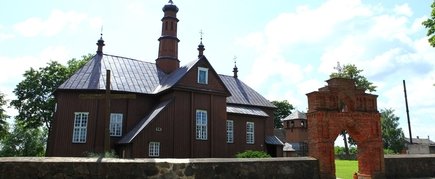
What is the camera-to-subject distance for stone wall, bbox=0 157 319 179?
8.41m

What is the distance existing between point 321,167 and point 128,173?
7378 millimetres

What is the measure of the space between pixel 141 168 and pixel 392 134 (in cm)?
6356

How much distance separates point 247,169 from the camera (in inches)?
432

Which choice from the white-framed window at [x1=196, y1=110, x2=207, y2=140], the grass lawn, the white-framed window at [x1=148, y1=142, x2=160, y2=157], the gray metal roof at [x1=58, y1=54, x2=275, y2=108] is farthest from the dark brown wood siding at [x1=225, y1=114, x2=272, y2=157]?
the grass lawn

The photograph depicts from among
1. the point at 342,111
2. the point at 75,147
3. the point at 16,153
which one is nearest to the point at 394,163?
the point at 342,111

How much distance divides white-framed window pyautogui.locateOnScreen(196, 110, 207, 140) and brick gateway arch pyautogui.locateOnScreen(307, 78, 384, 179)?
9.99 metres

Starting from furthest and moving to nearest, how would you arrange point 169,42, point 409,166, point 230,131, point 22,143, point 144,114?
point 22,143, point 169,42, point 230,131, point 144,114, point 409,166

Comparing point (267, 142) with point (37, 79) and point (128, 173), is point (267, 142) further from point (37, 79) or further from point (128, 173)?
point (37, 79)

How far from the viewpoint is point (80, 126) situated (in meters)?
21.7

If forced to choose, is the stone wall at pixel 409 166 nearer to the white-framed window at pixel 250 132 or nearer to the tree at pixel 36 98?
the white-framed window at pixel 250 132

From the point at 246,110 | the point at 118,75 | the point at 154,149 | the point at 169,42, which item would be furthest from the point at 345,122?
the point at 169,42

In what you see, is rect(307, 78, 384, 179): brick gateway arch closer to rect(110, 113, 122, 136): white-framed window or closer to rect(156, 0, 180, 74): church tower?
rect(110, 113, 122, 136): white-framed window

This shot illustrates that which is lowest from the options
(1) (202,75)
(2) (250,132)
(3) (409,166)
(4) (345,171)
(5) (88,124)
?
(4) (345,171)

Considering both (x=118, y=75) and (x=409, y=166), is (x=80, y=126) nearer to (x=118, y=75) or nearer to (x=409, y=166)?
(x=118, y=75)
